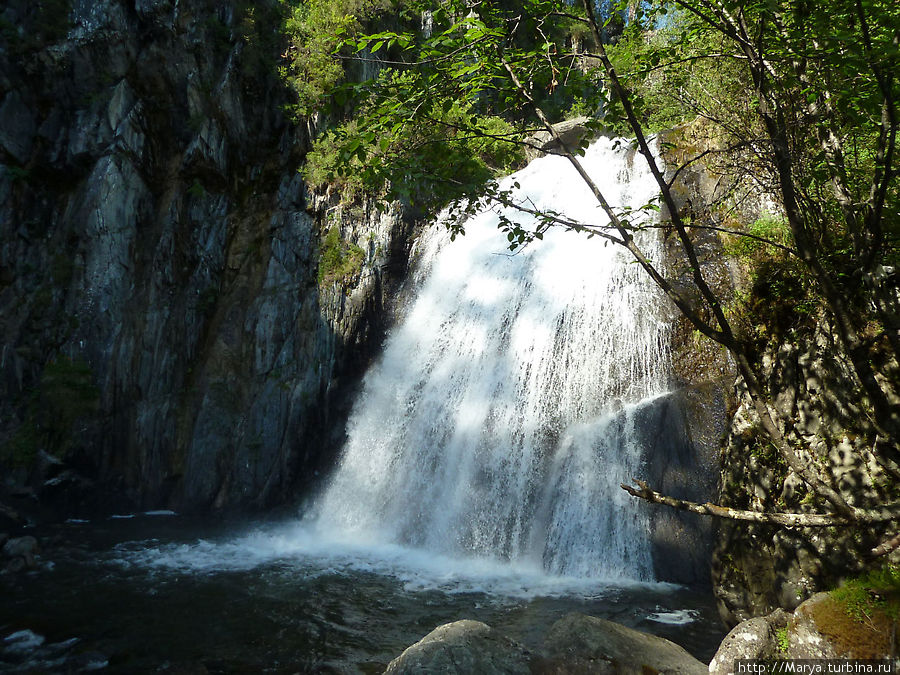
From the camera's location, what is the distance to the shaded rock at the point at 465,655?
14.5 feet

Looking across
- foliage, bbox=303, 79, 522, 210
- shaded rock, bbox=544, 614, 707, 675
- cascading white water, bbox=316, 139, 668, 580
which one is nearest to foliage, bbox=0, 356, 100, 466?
cascading white water, bbox=316, 139, 668, 580

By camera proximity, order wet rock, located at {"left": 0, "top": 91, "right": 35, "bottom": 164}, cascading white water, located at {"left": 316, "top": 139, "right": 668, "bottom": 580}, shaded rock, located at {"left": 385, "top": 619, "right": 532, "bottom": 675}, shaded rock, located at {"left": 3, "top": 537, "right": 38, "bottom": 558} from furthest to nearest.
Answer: wet rock, located at {"left": 0, "top": 91, "right": 35, "bottom": 164}, shaded rock, located at {"left": 3, "top": 537, "right": 38, "bottom": 558}, cascading white water, located at {"left": 316, "top": 139, "right": 668, "bottom": 580}, shaded rock, located at {"left": 385, "top": 619, "right": 532, "bottom": 675}

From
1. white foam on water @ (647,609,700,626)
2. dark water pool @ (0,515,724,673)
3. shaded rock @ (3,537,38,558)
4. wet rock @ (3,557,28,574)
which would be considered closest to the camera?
dark water pool @ (0,515,724,673)

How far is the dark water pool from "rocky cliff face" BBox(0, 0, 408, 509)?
3.98 m

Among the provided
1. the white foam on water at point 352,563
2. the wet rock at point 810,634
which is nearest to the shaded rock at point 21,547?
the white foam on water at point 352,563

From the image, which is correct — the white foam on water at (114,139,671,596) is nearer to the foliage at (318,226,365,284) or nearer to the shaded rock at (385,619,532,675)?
the foliage at (318,226,365,284)

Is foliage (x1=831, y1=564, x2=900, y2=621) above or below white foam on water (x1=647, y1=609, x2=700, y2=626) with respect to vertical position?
above

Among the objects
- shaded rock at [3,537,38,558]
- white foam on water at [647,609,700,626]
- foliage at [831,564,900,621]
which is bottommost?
shaded rock at [3,537,38,558]

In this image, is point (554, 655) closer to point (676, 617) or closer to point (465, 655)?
point (465, 655)

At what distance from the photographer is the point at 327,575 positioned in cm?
905

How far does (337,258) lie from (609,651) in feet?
41.2

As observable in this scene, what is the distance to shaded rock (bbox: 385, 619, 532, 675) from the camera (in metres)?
4.43

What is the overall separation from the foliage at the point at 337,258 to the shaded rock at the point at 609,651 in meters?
11.7

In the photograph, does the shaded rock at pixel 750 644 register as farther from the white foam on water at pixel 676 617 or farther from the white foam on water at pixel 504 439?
the white foam on water at pixel 504 439
